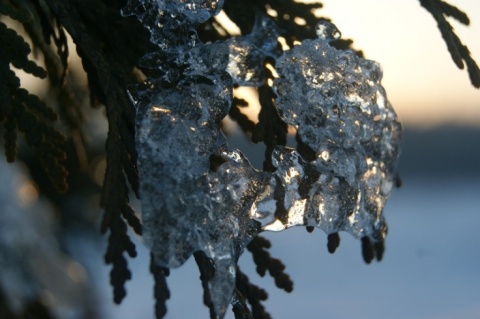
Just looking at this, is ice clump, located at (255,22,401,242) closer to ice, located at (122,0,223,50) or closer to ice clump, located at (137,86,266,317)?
ice clump, located at (137,86,266,317)

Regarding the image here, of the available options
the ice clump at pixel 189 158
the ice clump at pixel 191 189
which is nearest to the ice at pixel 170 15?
the ice clump at pixel 189 158

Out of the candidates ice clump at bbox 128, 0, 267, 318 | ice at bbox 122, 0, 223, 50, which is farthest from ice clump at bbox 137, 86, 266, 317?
ice at bbox 122, 0, 223, 50

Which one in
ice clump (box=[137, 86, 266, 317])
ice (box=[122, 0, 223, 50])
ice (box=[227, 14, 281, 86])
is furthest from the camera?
ice (box=[227, 14, 281, 86])

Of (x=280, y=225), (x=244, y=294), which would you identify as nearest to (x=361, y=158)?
(x=280, y=225)

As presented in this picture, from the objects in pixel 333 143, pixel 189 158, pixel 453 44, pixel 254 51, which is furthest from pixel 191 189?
pixel 453 44

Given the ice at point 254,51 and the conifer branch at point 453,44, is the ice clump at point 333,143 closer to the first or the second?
the ice at point 254,51

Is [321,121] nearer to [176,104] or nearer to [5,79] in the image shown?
[176,104]
